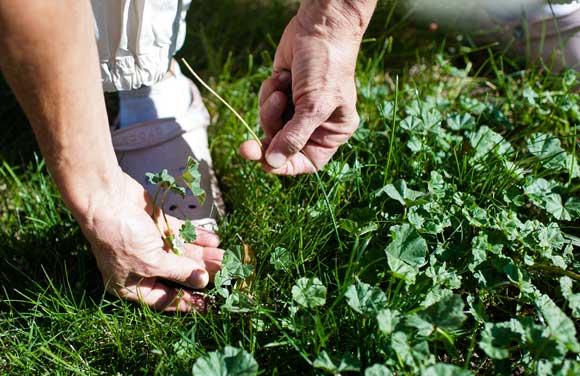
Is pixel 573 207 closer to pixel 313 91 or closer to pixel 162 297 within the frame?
pixel 313 91

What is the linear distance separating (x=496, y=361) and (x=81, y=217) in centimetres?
84

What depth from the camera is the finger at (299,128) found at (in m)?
1.32

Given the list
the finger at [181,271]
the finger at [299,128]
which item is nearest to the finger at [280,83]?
the finger at [299,128]

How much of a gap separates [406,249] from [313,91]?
39 cm

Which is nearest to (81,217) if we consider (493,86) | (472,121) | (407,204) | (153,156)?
(153,156)

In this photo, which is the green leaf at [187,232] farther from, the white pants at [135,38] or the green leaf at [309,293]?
the white pants at [135,38]

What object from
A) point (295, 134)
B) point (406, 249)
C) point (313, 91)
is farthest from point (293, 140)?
point (406, 249)

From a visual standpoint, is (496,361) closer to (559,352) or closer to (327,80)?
(559,352)

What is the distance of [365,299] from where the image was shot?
1154 mm

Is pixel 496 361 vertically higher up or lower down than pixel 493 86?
lower down

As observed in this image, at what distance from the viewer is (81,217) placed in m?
1.18

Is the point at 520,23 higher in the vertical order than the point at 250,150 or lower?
higher

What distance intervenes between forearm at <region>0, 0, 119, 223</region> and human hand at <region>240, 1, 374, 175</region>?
A: 1.25 feet

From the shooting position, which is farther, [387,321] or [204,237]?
[204,237]
